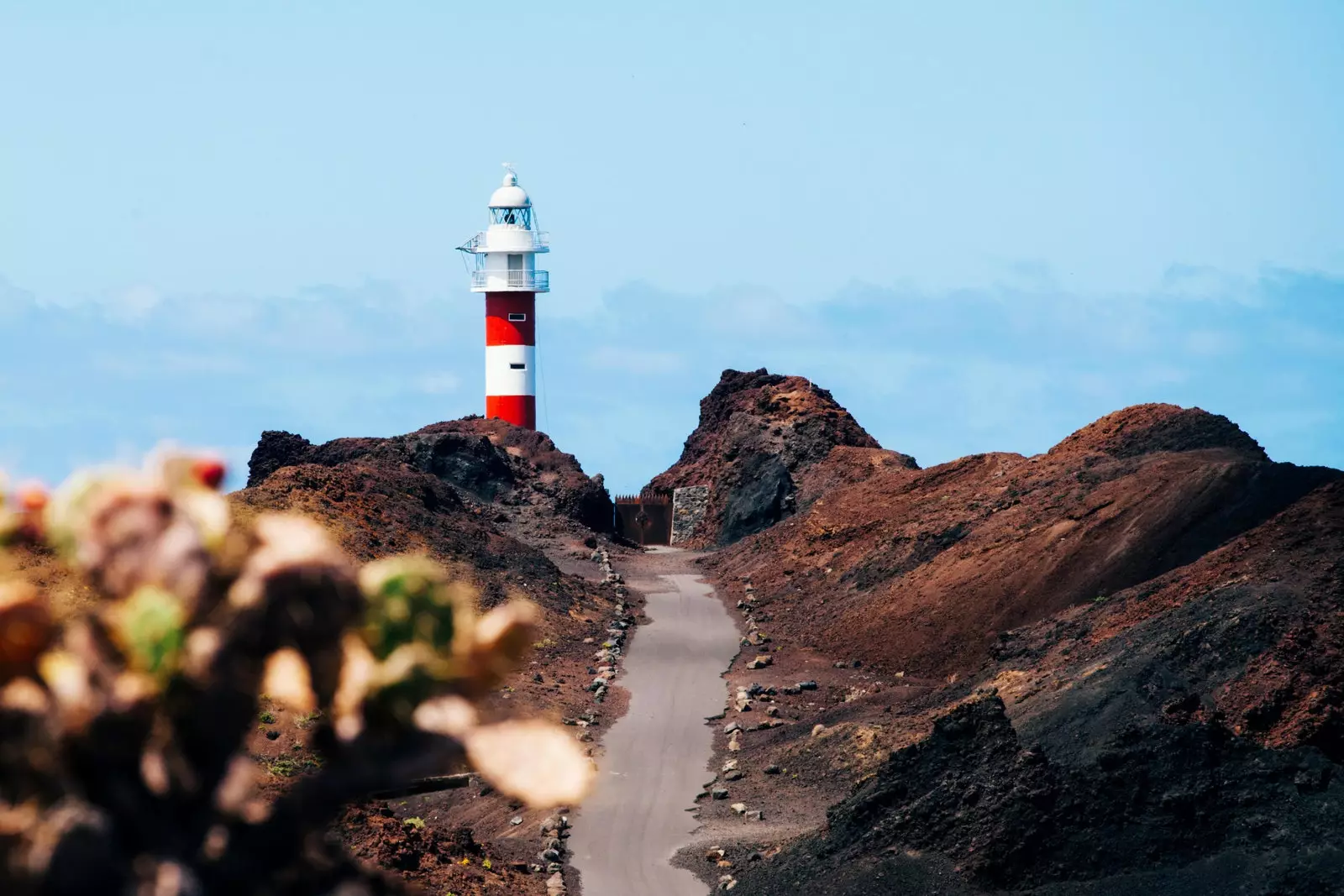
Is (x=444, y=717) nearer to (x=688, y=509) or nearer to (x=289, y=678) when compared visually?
(x=289, y=678)

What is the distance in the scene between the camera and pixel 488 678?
6441mm

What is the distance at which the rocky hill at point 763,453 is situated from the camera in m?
62.5

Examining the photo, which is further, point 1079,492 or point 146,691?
point 1079,492

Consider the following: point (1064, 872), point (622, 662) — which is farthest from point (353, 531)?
point (1064, 872)

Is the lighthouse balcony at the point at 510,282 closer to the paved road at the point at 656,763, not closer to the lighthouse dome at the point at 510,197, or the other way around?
the lighthouse dome at the point at 510,197

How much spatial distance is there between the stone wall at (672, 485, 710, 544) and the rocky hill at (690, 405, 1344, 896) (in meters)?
22.4

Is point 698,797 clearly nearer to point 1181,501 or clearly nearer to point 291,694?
point 1181,501

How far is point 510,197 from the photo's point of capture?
64.6 metres

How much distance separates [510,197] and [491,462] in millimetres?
10671

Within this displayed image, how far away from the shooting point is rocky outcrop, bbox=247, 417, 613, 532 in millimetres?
62844

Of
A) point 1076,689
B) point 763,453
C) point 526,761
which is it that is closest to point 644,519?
point 763,453

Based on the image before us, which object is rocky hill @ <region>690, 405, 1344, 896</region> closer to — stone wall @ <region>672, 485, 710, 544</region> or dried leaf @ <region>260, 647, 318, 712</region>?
dried leaf @ <region>260, 647, 318, 712</region>

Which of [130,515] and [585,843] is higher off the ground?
[130,515]

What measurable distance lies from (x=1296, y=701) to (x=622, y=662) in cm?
1706
